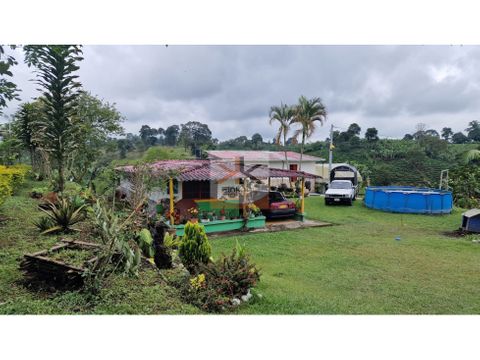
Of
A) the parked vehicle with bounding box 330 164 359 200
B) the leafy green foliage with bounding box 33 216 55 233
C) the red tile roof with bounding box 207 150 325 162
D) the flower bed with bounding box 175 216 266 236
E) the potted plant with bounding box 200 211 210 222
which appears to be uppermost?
the red tile roof with bounding box 207 150 325 162

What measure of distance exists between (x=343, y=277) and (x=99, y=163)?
8678mm

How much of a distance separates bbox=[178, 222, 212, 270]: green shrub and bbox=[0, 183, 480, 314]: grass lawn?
29.6 inches

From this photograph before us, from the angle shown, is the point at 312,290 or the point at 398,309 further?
the point at 312,290

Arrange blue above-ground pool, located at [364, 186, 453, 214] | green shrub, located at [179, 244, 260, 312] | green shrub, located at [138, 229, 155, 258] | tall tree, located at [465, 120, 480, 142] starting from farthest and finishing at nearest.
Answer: tall tree, located at [465, 120, 480, 142], blue above-ground pool, located at [364, 186, 453, 214], green shrub, located at [138, 229, 155, 258], green shrub, located at [179, 244, 260, 312]

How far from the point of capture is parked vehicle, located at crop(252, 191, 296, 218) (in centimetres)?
1080

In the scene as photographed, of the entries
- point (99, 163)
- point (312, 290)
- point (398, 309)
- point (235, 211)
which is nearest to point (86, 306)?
point (312, 290)

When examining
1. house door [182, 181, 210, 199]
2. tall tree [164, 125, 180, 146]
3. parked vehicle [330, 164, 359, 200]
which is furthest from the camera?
parked vehicle [330, 164, 359, 200]

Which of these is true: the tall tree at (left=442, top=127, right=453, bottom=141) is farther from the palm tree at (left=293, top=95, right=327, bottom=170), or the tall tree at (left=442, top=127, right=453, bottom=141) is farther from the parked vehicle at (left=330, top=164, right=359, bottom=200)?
the palm tree at (left=293, top=95, right=327, bottom=170)

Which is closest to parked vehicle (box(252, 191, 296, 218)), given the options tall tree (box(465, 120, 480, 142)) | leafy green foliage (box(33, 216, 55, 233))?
leafy green foliage (box(33, 216, 55, 233))

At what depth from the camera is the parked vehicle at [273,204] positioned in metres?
10.8

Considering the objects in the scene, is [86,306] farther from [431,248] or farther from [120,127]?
[120,127]

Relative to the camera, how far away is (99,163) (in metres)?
10.3

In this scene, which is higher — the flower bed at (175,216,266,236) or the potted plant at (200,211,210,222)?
the potted plant at (200,211,210,222)

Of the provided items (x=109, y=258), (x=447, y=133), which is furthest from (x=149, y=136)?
(x=447, y=133)
